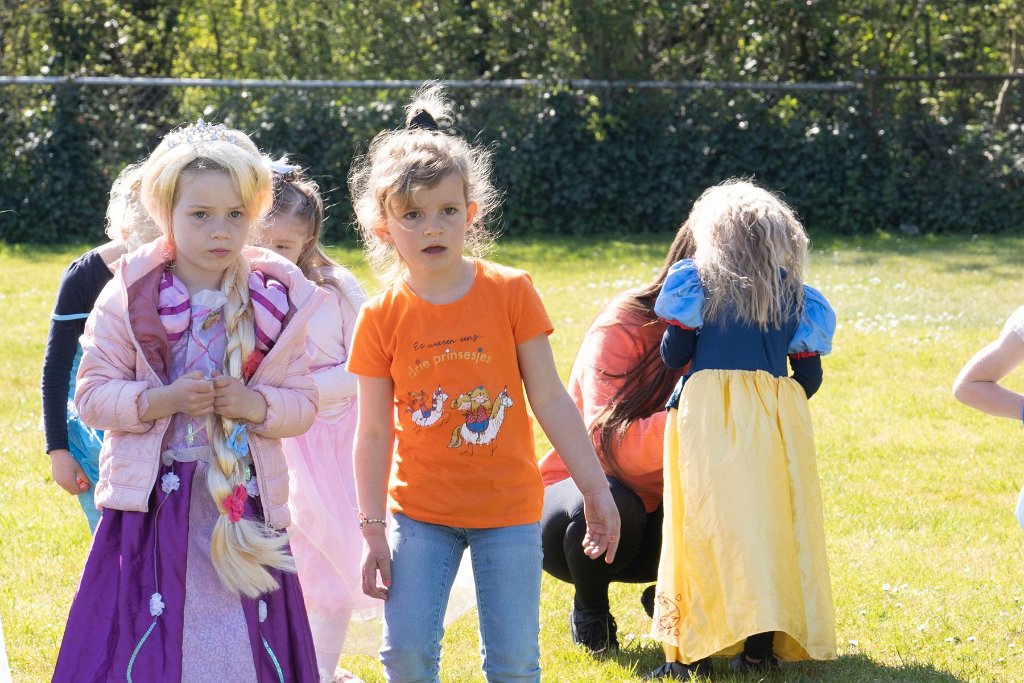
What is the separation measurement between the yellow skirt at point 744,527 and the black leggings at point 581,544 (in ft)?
1.03

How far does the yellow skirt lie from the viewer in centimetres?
356

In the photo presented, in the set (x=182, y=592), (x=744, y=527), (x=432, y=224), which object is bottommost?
(x=744, y=527)

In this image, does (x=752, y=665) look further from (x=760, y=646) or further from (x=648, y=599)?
(x=648, y=599)

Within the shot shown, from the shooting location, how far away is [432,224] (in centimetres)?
281

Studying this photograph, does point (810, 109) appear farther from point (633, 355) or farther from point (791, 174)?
point (633, 355)

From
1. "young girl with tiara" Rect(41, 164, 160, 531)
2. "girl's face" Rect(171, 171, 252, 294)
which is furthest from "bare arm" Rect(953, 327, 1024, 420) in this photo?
"young girl with tiara" Rect(41, 164, 160, 531)

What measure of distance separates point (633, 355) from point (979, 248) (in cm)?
1028

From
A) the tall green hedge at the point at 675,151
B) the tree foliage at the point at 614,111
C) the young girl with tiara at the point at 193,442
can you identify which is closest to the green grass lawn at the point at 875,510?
the young girl with tiara at the point at 193,442

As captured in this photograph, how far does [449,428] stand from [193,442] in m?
0.59

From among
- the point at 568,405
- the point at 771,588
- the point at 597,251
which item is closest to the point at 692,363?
the point at 771,588

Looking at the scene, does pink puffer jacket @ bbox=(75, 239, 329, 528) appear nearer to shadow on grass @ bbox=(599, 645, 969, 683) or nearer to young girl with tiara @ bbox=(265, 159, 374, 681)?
young girl with tiara @ bbox=(265, 159, 374, 681)

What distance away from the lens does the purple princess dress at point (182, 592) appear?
8.73 feet

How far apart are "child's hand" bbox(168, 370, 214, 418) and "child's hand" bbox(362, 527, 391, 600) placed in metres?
0.48

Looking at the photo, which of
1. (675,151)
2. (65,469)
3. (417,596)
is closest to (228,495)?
(417,596)
